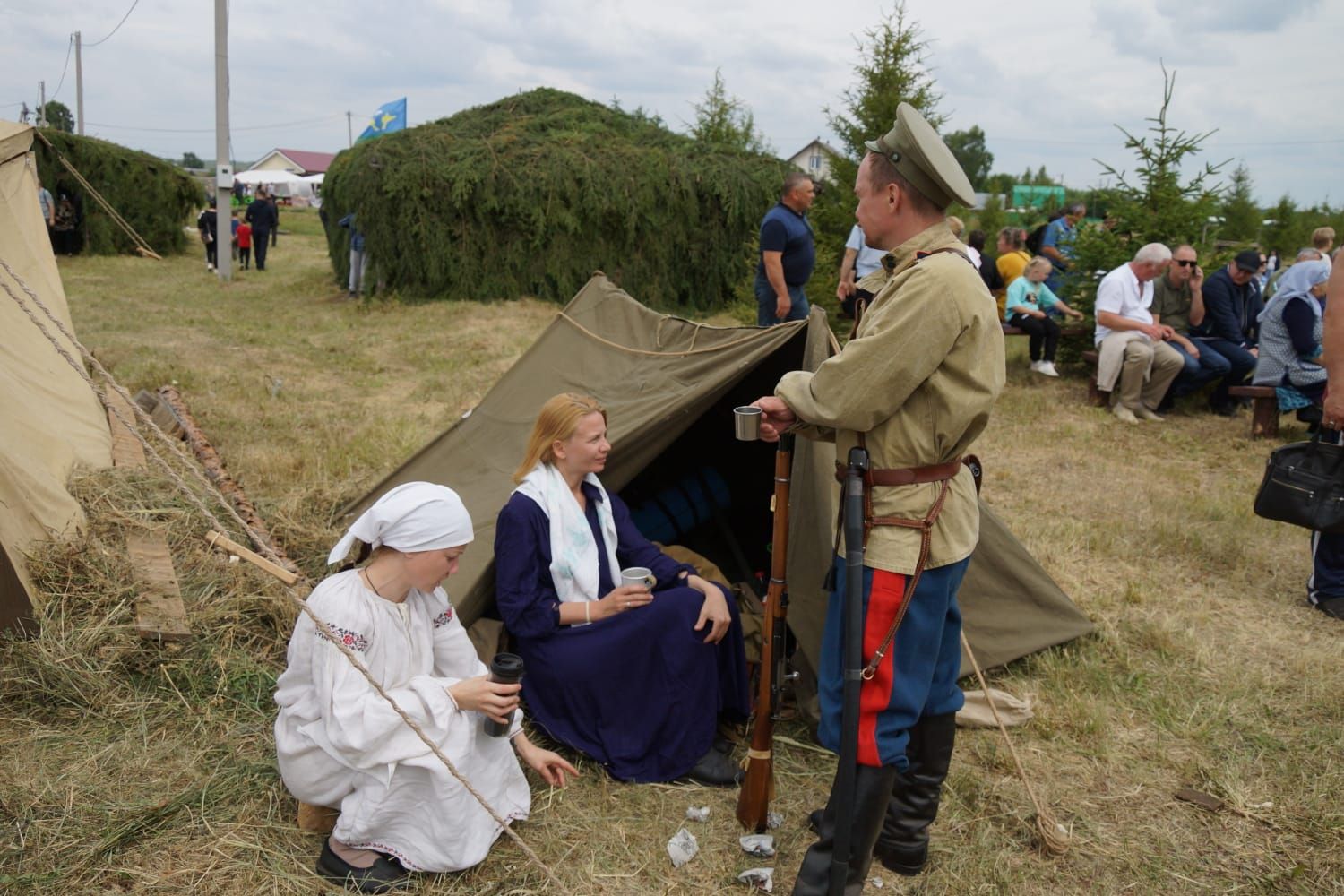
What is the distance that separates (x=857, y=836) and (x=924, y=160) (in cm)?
151

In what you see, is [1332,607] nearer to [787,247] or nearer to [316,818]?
[787,247]

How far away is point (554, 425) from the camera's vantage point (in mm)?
3072

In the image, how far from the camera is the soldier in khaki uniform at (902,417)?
2.13 m

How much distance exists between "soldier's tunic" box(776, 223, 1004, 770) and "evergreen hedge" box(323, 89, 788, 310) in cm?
1003

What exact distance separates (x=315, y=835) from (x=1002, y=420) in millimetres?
6225

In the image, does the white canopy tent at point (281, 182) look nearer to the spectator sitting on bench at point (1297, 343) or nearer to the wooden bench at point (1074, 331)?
the wooden bench at point (1074, 331)

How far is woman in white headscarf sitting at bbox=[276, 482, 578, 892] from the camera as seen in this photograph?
2299mm

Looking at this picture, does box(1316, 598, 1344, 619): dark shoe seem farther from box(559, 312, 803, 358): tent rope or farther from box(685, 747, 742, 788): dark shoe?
box(685, 747, 742, 788): dark shoe

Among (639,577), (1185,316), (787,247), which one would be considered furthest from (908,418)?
(1185,316)

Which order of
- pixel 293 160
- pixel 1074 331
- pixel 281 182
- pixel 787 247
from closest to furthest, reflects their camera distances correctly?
pixel 787 247
pixel 1074 331
pixel 281 182
pixel 293 160

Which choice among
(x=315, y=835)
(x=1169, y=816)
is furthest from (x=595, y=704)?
(x=1169, y=816)

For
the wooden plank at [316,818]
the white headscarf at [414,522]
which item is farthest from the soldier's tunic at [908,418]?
the wooden plank at [316,818]

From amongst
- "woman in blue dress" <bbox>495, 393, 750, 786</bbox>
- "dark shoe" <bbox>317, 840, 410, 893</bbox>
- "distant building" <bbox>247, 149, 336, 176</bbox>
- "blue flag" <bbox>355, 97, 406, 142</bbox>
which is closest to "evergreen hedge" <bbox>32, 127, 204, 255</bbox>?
"blue flag" <bbox>355, 97, 406, 142</bbox>

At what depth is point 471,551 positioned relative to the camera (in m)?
3.38
